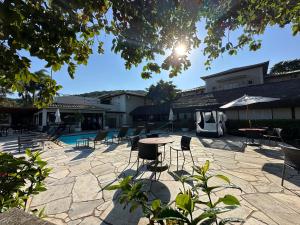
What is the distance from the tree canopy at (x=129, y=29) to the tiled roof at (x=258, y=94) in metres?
11.2

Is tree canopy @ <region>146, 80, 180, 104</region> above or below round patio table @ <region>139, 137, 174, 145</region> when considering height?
above

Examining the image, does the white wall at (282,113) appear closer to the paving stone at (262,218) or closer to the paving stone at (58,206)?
the paving stone at (262,218)

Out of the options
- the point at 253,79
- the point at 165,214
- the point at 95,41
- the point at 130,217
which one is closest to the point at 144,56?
the point at 95,41

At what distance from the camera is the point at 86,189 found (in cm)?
439

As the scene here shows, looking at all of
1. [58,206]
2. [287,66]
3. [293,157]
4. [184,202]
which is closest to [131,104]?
[58,206]

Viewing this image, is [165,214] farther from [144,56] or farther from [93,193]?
[93,193]

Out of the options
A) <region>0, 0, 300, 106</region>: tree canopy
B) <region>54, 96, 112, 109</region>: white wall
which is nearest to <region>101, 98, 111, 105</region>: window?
<region>54, 96, 112, 109</region>: white wall

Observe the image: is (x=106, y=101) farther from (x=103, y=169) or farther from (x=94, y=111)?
(x=103, y=169)

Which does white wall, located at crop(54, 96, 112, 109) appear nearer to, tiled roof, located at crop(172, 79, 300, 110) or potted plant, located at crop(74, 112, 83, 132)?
potted plant, located at crop(74, 112, 83, 132)

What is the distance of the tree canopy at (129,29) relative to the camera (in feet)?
5.63

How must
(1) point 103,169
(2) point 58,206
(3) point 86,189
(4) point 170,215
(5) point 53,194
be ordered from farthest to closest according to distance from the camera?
(1) point 103,169
(3) point 86,189
(5) point 53,194
(2) point 58,206
(4) point 170,215

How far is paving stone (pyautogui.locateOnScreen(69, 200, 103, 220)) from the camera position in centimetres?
327

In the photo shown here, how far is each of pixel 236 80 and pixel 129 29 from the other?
2320 centimetres

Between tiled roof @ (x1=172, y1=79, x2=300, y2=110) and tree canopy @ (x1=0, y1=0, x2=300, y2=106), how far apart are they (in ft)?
36.8
